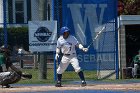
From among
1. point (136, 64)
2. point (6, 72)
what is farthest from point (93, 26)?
point (6, 72)

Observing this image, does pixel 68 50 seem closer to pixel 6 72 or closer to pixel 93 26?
pixel 6 72

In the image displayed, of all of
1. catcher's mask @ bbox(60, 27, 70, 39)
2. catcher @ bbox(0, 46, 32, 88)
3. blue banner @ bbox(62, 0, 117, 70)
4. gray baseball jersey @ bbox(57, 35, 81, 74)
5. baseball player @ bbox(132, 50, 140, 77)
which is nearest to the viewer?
catcher @ bbox(0, 46, 32, 88)

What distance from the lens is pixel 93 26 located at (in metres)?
19.1

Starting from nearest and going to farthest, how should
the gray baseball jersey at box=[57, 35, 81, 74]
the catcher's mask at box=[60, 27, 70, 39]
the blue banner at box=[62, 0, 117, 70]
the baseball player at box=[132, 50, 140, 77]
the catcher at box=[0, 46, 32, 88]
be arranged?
the catcher at box=[0, 46, 32, 88], the catcher's mask at box=[60, 27, 70, 39], the gray baseball jersey at box=[57, 35, 81, 74], the blue banner at box=[62, 0, 117, 70], the baseball player at box=[132, 50, 140, 77]

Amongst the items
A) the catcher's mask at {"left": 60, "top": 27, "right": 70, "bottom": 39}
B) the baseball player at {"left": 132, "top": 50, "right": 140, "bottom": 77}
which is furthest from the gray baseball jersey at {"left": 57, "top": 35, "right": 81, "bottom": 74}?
the baseball player at {"left": 132, "top": 50, "right": 140, "bottom": 77}

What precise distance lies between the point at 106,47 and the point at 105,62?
590 millimetres

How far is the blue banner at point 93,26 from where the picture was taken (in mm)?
19016

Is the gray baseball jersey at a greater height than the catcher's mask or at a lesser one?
lesser

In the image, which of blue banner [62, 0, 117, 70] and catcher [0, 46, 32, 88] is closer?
catcher [0, 46, 32, 88]

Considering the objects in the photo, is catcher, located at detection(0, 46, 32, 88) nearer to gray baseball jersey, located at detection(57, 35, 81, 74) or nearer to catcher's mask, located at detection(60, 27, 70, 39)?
gray baseball jersey, located at detection(57, 35, 81, 74)

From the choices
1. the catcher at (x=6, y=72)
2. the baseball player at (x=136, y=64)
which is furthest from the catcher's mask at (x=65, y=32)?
the baseball player at (x=136, y=64)

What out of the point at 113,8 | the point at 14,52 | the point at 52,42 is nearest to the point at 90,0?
the point at 113,8

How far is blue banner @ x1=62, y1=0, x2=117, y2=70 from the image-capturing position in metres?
19.0

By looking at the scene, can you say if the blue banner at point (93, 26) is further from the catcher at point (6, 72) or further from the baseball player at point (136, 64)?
the catcher at point (6, 72)
